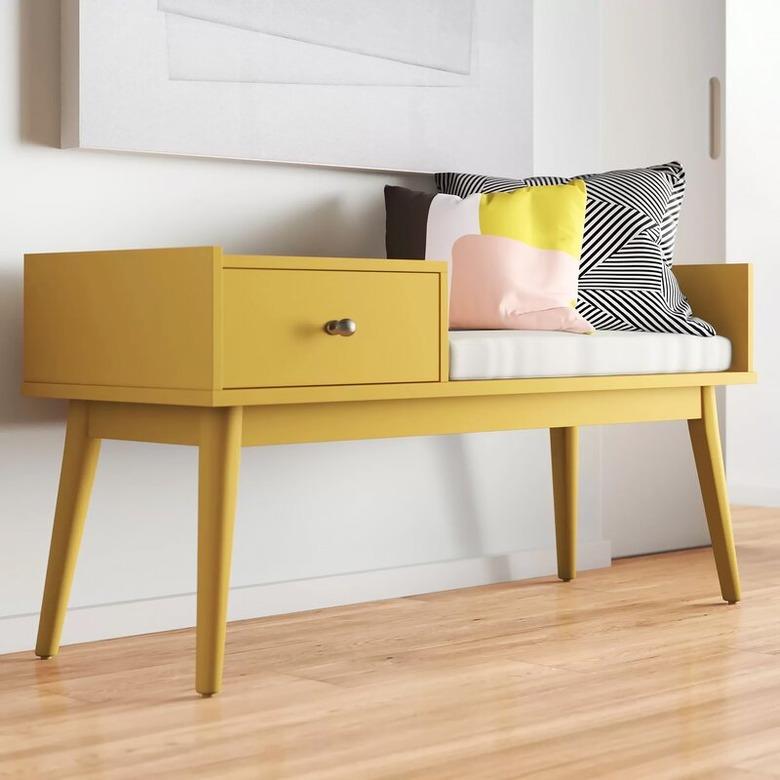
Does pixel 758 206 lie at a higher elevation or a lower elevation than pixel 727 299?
higher

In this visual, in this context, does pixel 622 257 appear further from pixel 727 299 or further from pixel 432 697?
pixel 432 697

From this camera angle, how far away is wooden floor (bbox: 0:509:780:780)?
1.46m

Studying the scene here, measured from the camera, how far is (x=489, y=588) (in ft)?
8.39

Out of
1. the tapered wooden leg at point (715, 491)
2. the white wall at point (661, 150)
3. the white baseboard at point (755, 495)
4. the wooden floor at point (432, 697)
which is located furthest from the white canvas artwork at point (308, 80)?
the white baseboard at point (755, 495)

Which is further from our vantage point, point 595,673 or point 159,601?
point 159,601

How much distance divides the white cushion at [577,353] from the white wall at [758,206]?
65.5 inches

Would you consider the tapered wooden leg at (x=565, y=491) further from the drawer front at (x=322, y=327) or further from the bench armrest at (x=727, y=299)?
the drawer front at (x=322, y=327)

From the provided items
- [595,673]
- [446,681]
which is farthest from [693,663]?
[446,681]

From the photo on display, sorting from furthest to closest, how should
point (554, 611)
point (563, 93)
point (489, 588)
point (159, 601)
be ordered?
point (563, 93)
point (489, 588)
point (554, 611)
point (159, 601)

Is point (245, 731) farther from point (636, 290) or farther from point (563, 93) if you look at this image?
point (563, 93)

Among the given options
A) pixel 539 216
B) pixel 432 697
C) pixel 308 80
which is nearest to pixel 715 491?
pixel 539 216

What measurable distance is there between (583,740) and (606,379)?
0.77 meters

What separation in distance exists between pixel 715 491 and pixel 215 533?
3.35 feet

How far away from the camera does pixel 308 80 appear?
7.48ft
